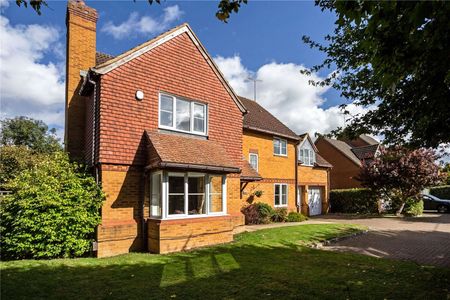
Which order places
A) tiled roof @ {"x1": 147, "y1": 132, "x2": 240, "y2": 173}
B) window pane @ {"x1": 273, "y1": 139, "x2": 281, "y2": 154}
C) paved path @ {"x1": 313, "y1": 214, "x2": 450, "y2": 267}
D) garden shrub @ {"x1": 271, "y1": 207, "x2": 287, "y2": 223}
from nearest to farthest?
1. paved path @ {"x1": 313, "y1": 214, "x2": 450, "y2": 267}
2. tiled roof @ {"x1": 147, "y1": 132, "x2": 240, "y2": 173}
3. garden shrub @ {"x1": 271, "y1": 207, "x2": 287, "y2": 223}
4. window pane @ {"x1": 273, "y1": 139, "x2": 281, "y2": 154}

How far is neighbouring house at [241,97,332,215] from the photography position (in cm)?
1975

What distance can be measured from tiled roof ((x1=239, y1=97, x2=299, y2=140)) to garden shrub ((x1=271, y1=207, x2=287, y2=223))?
5052 millimetres

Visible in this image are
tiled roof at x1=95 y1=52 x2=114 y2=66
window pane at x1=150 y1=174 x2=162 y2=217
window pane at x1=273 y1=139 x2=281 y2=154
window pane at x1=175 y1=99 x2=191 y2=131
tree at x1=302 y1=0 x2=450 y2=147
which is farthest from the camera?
window pane at x1=273 y1=139 x2=281 y2=154

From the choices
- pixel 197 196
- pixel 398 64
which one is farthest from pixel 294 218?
pixel 398 64

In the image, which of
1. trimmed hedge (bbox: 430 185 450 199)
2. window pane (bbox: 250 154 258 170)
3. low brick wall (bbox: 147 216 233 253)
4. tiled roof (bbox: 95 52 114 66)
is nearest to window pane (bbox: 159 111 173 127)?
low brick wall (bbox: 147 216 233 253)

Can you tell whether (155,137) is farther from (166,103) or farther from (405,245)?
(405,245)

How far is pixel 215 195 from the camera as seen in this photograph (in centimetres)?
1275

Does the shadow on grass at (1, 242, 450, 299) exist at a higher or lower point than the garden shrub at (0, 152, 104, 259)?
lower

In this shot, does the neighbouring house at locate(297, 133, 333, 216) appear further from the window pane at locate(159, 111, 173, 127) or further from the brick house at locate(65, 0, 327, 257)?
the window pane at locate(159, 111, 173, 127)

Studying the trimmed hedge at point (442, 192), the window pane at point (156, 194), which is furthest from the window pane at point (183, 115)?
the trimmed hedge at point (442, 192)

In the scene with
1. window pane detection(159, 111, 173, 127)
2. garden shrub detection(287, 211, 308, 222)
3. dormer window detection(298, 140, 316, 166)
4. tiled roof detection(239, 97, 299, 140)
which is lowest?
garden shrub detection(287, 211, 308, 222)

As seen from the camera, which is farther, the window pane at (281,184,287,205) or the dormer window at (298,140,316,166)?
the dormer window at (298,140,316,166)

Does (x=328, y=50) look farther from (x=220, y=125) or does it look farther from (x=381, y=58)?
(x=220, y=125)

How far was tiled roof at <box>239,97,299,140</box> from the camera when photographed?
792 inches
